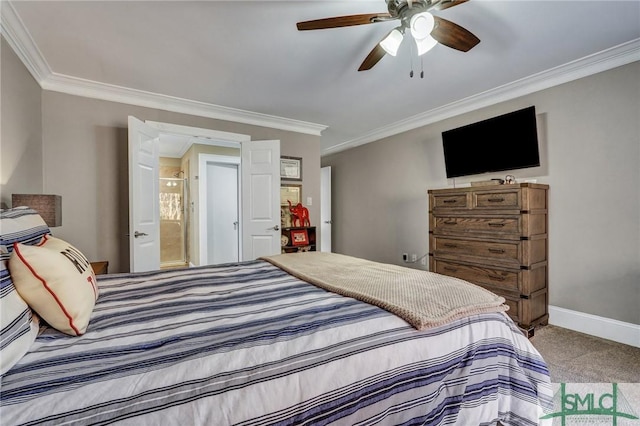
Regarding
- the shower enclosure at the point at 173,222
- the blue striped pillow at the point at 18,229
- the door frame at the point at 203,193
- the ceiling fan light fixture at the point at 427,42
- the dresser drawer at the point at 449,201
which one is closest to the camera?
the blue striped pillow at the point at 18,229

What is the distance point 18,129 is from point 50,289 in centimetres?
225

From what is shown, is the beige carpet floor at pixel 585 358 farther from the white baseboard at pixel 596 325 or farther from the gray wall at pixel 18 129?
the gray wall at pixel 18 129

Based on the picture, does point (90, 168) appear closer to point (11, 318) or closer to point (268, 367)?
point (11, 318)

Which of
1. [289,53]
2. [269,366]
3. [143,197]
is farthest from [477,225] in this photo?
[143,197]

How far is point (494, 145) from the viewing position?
323 centimetres

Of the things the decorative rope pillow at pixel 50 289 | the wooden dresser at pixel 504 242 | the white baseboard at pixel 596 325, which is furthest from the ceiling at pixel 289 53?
the white baseboard at pixel 596 325

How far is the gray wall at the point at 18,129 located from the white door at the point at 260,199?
2.00 metres

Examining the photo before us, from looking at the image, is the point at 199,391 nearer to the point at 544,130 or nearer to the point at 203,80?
the point at 203,80

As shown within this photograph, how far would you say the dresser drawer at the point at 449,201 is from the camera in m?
3.09

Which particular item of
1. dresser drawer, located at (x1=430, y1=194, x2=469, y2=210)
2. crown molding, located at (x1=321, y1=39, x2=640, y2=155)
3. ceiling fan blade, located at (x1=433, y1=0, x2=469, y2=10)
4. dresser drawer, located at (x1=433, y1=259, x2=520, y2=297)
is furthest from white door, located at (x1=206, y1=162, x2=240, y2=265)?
ceiling fan blade, located at (x1=433, y1=0, x2=469, y2=10)

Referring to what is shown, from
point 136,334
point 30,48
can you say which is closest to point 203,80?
point 30,48

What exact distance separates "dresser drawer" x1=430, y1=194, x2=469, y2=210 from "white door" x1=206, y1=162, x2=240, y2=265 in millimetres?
3429

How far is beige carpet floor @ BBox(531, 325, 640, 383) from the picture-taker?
6.33ft

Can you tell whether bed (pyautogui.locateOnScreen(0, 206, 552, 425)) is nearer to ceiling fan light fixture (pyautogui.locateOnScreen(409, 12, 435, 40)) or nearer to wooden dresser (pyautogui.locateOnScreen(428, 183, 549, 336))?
ceiling fan light fixture (pyautogui.locateOnScreen(409, 12, 435, 40))
